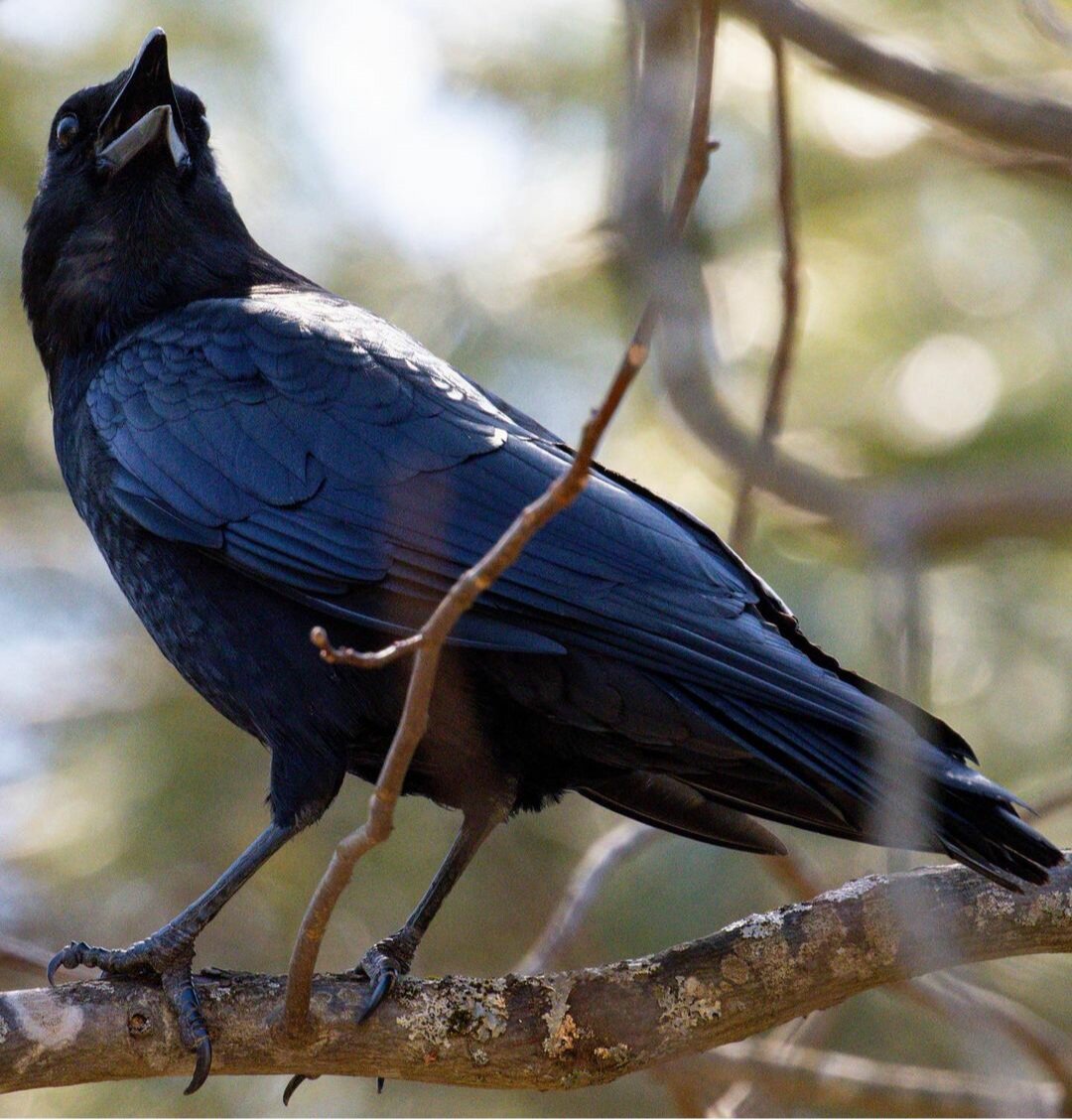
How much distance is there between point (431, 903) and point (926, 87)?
2186mm

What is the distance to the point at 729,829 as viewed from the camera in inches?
157

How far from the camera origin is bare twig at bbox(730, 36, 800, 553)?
3395mm

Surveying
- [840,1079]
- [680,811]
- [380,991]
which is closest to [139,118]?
[680,811]

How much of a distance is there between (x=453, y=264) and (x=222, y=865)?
2.46m

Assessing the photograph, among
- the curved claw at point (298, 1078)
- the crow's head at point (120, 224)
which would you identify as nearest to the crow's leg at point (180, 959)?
the curved claw at point (298, 1078)

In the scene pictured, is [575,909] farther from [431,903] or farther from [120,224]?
[120,224]

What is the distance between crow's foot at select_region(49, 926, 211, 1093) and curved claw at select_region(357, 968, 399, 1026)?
312 mm

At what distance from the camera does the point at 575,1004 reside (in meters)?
3.32

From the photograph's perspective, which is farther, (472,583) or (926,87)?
(926,87)

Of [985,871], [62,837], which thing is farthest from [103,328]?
[985,871]

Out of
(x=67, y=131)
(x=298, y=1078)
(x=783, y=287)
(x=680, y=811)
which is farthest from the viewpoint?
(x=67, y=131)

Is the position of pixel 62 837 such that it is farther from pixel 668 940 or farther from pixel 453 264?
pixel 453 264

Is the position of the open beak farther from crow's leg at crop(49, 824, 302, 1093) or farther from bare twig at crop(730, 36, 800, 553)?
crow's leg at crop(49, 824, 302, 1093)

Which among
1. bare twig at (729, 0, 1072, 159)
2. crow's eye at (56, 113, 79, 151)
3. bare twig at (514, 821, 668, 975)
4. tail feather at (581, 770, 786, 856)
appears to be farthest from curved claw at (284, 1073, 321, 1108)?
crow's eye at (56, 113, 79, 151)
